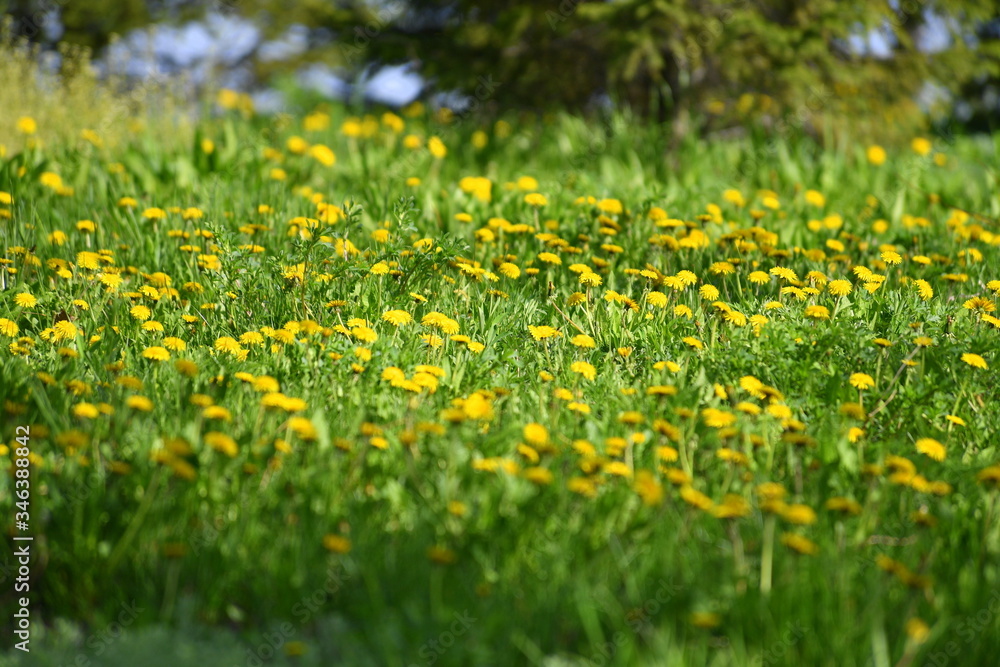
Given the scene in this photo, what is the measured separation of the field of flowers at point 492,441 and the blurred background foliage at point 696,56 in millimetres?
2175

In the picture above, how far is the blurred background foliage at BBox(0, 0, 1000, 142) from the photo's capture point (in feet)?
21.4

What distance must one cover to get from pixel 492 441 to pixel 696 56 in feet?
16.6

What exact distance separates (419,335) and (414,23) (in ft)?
16.9

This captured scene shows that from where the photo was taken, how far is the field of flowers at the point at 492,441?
1.95 meters

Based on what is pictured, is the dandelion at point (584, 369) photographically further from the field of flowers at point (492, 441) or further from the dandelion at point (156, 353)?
the dandelion at point (156, 353)

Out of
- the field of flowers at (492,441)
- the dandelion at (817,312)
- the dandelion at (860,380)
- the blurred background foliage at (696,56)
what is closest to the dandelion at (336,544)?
the field of flowers at (492,441)

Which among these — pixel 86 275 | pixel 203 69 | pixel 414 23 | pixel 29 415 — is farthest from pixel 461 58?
pixel 203 69

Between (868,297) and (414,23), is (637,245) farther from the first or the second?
(414,23)

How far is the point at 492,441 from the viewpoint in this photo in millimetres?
2561

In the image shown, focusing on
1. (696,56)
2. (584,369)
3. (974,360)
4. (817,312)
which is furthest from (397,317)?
(696,56)

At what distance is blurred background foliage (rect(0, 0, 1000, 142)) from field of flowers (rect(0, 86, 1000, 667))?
2.18 meters

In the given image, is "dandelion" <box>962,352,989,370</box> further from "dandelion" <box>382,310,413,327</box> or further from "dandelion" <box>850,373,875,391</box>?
"dandelion" <box>382,310,413,327</box>

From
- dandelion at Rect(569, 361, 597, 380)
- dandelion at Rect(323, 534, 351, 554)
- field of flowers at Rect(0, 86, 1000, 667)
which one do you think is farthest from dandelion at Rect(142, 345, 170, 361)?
dandelion at Rect(569, 361, 597, 380)

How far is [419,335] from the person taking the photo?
3295 millimetres
